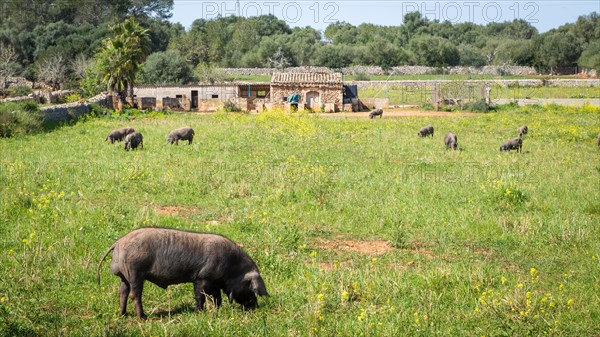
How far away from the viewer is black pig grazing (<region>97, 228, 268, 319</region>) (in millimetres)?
7281

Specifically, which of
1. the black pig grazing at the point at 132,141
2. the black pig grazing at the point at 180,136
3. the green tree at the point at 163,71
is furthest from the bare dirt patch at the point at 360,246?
the green tree at the point at 163,71

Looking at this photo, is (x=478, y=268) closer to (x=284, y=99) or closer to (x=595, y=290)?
(x=595, y=290)

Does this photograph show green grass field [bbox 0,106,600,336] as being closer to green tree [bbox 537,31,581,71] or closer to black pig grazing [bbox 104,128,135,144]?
black pig grazing [bbox 104,128,135,144]

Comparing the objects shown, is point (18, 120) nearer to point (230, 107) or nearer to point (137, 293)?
point (230, 107)

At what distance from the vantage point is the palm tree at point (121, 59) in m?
43.6

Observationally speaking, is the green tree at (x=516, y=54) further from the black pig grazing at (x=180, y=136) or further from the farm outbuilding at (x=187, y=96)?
the black pig grazing at (x=180, y=136)

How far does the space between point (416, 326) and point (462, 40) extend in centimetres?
12528

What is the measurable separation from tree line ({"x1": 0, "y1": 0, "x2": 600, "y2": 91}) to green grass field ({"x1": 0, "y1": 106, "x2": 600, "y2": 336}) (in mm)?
47942

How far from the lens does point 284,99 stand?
47.8 m

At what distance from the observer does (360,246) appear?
11.3 m

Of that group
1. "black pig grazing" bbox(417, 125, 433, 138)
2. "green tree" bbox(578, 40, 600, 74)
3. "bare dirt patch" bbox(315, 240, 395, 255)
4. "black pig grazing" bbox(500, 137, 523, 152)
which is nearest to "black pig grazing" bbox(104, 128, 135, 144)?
"black pig grazing" bbox(417, 125, 433, 138)

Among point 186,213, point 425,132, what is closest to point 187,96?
point 425,132

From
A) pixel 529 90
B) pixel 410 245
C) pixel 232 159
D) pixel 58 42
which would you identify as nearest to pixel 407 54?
pixel 529 90

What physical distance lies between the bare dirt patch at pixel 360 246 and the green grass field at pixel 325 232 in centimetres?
4
